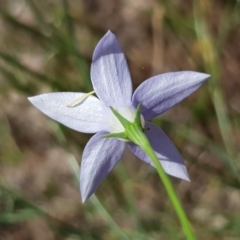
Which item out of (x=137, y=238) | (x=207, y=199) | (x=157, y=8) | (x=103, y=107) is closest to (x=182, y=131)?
(x=137, y=238)

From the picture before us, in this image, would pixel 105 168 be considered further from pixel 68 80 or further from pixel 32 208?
pixel 68 80

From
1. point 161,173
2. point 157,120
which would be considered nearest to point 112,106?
point 161,173

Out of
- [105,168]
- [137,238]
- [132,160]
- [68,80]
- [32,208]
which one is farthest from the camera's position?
[132,160]

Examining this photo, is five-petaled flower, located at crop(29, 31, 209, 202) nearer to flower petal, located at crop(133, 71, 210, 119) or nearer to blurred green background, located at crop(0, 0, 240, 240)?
flower petal, located at crop(133, 71, 210, 119)

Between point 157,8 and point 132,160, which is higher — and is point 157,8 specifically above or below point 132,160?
above

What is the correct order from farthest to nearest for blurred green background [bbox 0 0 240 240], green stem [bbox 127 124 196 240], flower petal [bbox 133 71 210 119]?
blurred green background [bbox 0 0 240 240] → flower petal [bbox 133 71 210 119] → green stem [bbox 127 124 196 240]

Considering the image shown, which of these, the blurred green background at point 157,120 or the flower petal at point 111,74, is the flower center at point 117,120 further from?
the blurred green background at point 157,120

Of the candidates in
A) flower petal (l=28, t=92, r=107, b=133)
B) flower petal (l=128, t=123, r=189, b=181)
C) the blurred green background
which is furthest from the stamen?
the blurred green background

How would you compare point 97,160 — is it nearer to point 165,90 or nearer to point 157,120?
point 165,90
